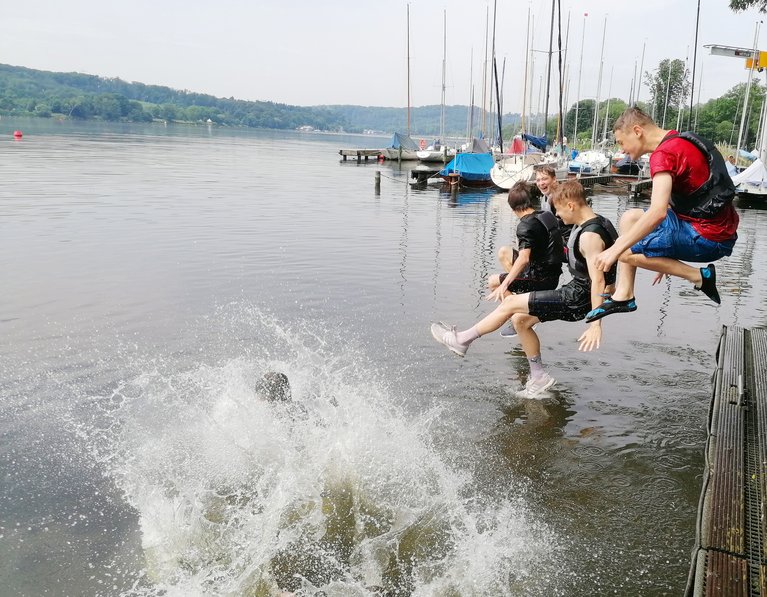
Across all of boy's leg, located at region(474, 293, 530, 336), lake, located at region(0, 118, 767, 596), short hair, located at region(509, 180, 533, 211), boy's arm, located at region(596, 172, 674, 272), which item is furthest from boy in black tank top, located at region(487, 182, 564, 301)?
boy's arm, located at region(596, 172, 674, 272)

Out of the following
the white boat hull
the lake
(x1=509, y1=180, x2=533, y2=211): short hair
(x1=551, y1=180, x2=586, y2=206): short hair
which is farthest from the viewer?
the white boat hull

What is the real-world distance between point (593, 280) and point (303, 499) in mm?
3203

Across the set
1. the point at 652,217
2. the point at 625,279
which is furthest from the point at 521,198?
the point at 652,217

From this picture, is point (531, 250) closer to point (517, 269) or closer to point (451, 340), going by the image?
point (517, 269)

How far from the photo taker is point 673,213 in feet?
17.5

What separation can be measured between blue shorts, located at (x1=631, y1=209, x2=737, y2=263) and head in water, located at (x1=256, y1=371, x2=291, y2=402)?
12.2ft

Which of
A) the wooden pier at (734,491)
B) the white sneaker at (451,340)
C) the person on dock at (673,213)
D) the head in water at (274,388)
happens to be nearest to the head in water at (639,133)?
the person on dock at (673,213)

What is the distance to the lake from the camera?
14.0 feet

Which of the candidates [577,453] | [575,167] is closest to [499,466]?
[577,453]

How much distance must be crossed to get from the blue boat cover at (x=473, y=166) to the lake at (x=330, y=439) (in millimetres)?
27487

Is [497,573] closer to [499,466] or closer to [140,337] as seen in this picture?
[499,466]

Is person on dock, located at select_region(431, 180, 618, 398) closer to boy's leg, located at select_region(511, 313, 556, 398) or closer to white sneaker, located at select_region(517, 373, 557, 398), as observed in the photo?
boy's leg, located at select_region(511, 313, 556, 398)

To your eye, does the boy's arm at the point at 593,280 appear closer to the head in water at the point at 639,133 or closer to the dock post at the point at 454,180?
the head in water at the point at 639,133

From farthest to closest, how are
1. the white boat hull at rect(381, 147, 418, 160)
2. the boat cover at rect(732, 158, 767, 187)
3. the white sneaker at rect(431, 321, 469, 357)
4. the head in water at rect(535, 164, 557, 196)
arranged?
1. the white boat hull at rect(381, 147, 418, 160)
2. the boat cover at rect(732, 158, 767, 187)
3. the head in water at rect(535, 164, 557, 196)
4. the white sneaker at rect(431, 321, 469, 357)
